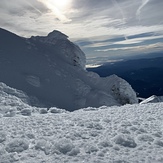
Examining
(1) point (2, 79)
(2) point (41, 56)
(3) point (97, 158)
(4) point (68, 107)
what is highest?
(2) point (41, 56)

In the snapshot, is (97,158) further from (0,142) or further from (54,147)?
(0,142)

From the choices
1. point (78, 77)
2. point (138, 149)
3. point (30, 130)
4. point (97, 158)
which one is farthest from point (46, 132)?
point (78, 77)

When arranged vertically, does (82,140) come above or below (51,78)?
below

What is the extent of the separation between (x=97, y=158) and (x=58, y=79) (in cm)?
3135

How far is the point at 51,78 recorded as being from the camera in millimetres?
36812

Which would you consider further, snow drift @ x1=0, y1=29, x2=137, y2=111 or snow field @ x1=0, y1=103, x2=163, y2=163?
snow drift @ x1=0, y1=29, x2=137, y2=111

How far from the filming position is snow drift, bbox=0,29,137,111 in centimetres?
3136

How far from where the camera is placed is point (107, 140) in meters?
7.84

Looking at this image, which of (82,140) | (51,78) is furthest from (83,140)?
(51,78)

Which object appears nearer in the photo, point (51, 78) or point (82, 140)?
point (82, 140)

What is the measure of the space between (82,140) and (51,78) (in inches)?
1159

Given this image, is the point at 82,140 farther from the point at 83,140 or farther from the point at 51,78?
the point at 51,78

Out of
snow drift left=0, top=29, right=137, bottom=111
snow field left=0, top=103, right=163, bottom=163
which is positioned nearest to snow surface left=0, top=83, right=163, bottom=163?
snow field left=0, top=103, right=163, bottom=163

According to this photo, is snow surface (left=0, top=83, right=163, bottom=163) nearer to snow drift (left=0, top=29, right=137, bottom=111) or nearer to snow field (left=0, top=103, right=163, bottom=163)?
snow field (left=0, top=103, right=163, bottom=163)
